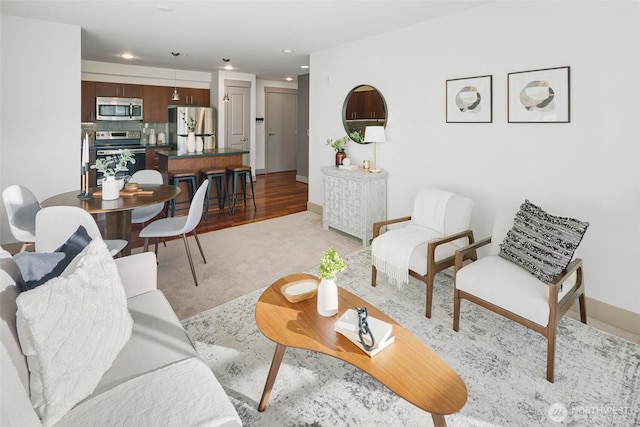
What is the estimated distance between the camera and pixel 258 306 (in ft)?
6.67

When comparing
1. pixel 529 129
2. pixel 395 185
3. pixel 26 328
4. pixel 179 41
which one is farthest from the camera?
pixel 179 41

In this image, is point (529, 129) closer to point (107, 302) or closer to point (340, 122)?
point (340, 122)

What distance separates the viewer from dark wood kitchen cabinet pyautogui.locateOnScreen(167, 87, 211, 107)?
8203 mm

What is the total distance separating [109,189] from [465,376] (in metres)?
3.05

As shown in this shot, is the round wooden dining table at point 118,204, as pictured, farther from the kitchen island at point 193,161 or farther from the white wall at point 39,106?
the kitchen island at point 193,161

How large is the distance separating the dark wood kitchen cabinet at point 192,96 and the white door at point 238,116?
602mm

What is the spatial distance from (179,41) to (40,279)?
4.47m

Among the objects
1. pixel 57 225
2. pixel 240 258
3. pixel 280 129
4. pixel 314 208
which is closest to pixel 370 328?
pixel 57 225

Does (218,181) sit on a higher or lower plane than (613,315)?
higher

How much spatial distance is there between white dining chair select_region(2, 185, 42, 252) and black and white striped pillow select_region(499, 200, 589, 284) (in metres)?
3.70

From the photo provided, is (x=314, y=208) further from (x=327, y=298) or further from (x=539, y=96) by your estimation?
(x=327, y=298)

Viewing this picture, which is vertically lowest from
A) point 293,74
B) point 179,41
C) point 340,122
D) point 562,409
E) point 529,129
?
point 562,409

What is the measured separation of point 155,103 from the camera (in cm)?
801

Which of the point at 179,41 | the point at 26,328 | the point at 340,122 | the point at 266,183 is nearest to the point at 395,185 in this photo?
the point at 340,122
